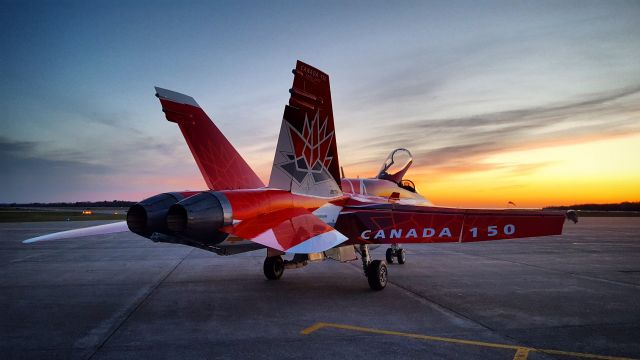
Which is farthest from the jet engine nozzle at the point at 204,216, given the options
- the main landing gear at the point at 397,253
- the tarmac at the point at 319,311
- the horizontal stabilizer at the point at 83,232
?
the main landing gear at the point at 397,253

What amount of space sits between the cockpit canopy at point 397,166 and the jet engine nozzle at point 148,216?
751cm

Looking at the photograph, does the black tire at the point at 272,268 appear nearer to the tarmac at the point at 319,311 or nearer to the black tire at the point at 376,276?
the tarmac at the point at 319,311

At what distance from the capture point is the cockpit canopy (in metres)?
13.2

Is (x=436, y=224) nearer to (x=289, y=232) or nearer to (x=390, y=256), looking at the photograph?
(x=289, y=232)

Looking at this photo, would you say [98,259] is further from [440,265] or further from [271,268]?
[440,265]

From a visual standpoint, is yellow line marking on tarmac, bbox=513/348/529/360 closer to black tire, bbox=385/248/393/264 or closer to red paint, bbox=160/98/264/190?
red paint, bbox=160/98/264/190

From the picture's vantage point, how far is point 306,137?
7.95 metres

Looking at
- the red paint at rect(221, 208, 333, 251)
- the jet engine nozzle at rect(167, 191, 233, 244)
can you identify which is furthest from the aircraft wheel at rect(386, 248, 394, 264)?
the jet engine nozzle at rect(167, 191, 233, 244)

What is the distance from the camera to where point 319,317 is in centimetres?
657

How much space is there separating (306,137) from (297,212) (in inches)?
56.7

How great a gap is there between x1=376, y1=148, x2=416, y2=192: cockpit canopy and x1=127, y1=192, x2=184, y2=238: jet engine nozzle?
751cm

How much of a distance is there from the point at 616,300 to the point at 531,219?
81.5 inches

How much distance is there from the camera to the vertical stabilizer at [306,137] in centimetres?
757

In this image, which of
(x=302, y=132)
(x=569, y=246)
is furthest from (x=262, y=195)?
(x=569, y=246)
